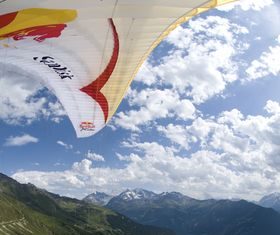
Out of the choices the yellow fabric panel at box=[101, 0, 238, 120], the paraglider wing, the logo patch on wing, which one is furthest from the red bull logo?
the logo patch on wing

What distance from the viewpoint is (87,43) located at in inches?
562

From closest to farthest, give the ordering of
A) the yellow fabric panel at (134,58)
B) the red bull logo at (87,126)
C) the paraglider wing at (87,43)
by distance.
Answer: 1. the paraglider wing at (87,43)
2. the yellow fabric panel at (134,58)
3. the red bull logo at (87,126)

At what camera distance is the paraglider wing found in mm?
11676

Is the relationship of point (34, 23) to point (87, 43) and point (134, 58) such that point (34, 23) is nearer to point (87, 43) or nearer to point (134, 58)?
point (87, 43)

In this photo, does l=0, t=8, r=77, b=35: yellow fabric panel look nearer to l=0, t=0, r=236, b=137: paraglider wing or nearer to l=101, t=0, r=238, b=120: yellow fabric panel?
l=0, t=0, r=236, b=137: paraglider wing

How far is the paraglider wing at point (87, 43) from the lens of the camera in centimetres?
1168

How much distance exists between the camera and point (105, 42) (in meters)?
14.5

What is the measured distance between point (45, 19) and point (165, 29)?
3.97 m

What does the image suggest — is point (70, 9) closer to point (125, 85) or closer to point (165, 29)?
point (165, 29)

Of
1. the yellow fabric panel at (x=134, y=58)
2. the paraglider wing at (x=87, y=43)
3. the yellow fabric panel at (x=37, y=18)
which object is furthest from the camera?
the yellow fabric panel at (x=134, y=58)

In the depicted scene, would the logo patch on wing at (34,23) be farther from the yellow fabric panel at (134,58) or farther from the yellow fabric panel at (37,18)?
the yellow fabric panel at (134,58)

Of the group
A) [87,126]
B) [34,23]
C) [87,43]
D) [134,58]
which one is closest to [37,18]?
[34,23]

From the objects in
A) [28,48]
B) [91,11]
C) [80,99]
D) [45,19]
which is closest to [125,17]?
[91,11]

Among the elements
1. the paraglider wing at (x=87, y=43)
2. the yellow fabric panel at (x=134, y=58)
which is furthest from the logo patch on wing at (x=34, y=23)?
the yellow fabric panel at (x=134, y=58)
